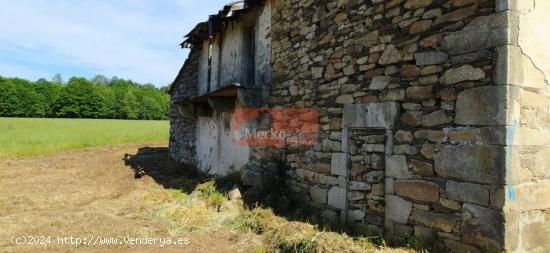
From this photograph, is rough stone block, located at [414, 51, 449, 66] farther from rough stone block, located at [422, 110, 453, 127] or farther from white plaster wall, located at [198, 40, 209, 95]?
white plaster wall, located at [198, 40, 209, 95]

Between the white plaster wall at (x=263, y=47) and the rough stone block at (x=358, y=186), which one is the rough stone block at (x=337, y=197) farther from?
the white plaster wall at (x=263, y=47)

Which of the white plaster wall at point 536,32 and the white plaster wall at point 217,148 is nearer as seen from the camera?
the white plaster wall at point 536,32

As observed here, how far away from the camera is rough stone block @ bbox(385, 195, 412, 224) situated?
3987mm

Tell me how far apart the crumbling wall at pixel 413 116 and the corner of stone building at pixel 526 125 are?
0.07 meters

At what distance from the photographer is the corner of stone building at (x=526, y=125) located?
3.18 meters

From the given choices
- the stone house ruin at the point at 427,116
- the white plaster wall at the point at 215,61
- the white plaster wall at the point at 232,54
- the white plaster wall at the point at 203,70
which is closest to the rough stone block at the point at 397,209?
the stone house ruin at the point at 427,116

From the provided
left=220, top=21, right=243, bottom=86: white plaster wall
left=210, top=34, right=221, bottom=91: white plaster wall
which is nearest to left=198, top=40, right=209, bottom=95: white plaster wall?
left=210, top=34, right=221, bottom=91: white plaster wall

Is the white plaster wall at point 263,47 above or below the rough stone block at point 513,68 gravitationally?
above

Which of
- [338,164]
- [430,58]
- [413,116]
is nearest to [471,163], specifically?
[413,116]

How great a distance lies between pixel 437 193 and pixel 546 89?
148 cm

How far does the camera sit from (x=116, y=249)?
4.57m

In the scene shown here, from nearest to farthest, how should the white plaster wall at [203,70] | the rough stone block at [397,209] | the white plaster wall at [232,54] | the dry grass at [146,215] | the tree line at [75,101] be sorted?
the rough stone block at [397,209]
the dry grass at [146,215]
the white plaster wall at [232,54]
the white plaster wall at [203,70]
the tree line at [75,101]

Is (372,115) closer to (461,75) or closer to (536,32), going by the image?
(461,75)

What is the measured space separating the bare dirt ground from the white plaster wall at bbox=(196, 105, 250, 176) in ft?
4.70
